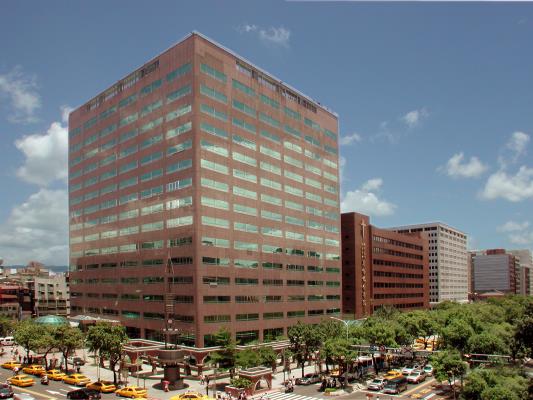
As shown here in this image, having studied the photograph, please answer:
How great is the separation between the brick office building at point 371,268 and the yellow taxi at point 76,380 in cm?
8434

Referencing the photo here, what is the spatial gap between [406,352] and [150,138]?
70.0 meters

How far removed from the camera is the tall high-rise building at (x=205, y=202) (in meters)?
98.5

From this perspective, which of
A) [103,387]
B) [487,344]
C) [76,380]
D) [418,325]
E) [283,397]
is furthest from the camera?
[418,325]

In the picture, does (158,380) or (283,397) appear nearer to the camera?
(283,397)

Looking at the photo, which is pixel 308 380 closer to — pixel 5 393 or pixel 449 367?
pixel 449 367

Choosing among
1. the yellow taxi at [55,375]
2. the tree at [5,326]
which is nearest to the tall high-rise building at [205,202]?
the tree at [5,326]

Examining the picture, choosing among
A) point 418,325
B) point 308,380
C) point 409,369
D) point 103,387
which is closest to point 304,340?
point 308,380

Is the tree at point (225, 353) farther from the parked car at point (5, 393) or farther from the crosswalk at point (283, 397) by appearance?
the parked car at point (5, 393)

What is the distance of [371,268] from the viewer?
6329 inches

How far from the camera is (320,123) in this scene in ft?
449

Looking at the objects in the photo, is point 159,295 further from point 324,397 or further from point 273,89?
point 273,89

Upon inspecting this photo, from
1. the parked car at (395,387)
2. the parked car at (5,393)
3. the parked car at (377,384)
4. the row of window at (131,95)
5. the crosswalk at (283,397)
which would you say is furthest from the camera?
the row of window at (131,95)

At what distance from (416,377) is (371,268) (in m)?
78.3

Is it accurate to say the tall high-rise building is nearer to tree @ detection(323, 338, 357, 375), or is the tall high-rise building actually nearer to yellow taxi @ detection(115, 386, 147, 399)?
yellow taxi @ detection(115, 386, 147, 399)
